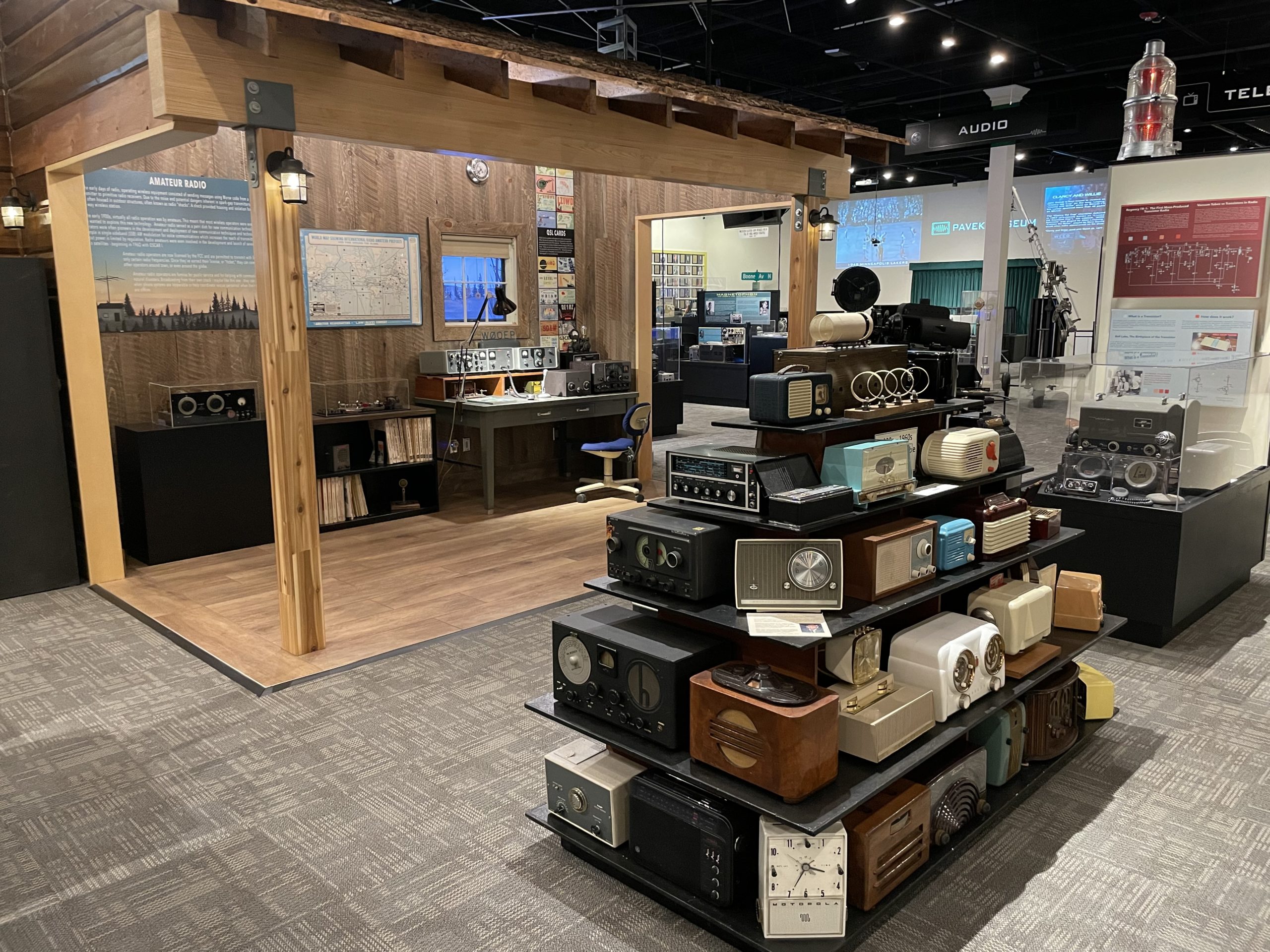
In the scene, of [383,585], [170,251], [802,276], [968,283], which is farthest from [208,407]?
[968,283]

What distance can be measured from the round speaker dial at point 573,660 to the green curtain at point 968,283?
16.7 metres

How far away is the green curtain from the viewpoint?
18.0m

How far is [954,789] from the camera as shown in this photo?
109 inches

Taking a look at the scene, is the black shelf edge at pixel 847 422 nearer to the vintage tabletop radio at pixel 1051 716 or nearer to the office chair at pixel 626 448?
the vintage tabletop radio at pixel 1051 716

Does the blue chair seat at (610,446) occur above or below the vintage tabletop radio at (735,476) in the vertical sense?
below

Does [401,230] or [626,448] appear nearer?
[401,230]

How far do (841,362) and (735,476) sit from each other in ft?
1.77

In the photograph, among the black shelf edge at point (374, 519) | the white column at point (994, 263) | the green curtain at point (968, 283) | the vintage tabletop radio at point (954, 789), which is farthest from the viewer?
the green curtain at point (968, 283)

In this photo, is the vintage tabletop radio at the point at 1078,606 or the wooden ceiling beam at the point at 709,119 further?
the wooden ceiling beam at the point at 709,119

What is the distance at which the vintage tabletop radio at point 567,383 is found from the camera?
7.72 m

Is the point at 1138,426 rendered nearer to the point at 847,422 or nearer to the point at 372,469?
the point at 847,422

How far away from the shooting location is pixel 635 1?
775 centimetres

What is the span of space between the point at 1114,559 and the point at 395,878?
3.78 meters

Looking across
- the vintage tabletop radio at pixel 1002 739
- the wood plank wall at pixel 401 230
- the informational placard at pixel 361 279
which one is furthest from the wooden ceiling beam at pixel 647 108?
the vintage tabletop radio at pixel 1002 739
